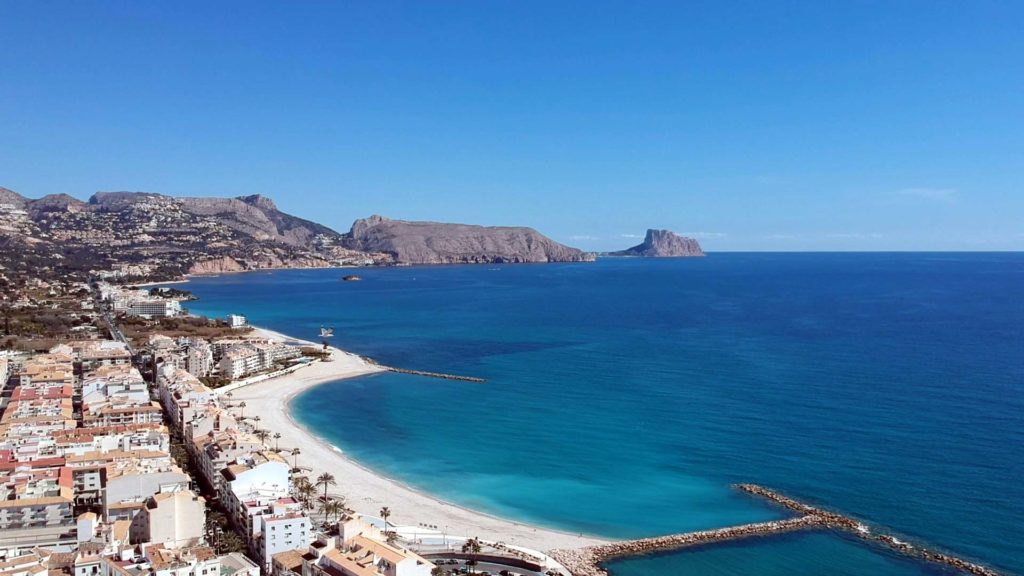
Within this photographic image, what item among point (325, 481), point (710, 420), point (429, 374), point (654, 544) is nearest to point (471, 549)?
point (654, 544)

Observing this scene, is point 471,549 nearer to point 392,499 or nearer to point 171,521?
point 392,499

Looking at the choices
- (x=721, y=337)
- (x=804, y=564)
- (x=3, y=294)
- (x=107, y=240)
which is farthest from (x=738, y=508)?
(x=107, y=240)

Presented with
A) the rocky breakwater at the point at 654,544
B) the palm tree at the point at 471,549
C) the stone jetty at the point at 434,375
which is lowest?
the rocky breakwater at the point at 654,544

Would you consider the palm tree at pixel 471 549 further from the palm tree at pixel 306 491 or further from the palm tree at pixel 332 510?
the palm tree at pixel 306 491

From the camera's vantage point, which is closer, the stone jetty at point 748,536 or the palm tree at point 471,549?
the palm tree at point 471,549

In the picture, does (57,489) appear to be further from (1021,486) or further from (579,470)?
(1021,486)

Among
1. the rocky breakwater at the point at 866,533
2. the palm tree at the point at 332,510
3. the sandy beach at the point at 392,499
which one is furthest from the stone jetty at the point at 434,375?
the palm tree at the point at 332,510

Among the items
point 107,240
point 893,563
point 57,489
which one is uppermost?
point 107,240
